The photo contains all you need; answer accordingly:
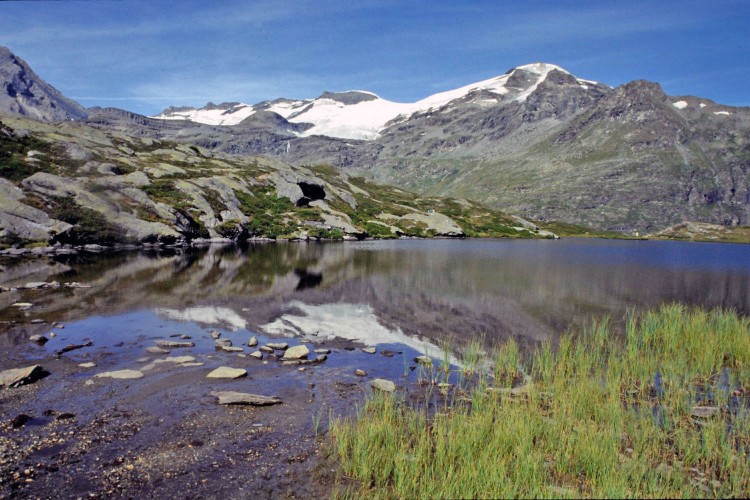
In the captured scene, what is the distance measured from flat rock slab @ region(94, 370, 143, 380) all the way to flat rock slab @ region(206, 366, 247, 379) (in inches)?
127

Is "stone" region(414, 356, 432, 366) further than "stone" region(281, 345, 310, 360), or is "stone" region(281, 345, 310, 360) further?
"stone" region(281, 345, 310, 360)

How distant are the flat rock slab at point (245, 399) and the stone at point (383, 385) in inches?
173

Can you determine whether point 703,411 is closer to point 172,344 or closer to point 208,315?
point 172,344

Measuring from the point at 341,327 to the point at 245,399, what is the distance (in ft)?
44.7

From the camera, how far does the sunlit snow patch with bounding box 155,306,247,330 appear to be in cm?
3108

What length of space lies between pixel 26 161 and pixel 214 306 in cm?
8087

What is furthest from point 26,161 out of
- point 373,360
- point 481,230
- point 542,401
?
point 481,230

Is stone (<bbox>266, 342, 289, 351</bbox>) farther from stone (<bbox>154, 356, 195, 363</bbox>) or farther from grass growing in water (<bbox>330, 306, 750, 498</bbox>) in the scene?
grass growing in water (<bbox>330, 306, 750, 498</bbox>)

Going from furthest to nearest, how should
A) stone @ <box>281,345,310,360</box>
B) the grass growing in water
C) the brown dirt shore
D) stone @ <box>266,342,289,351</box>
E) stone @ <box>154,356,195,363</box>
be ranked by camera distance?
stone @ <box>266,342,289,351</box> → stone @ <box>281,345,310,360</box> → stone @ <box>154,356,195,363</box> → the brown dirt shore → the grass growing in water

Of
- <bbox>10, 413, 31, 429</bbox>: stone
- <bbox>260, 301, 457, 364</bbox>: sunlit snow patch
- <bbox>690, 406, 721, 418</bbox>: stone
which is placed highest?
<bbox>690, 406, 721, 418</bbox>: stone

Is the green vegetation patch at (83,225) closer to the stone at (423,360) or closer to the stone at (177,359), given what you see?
the stone at (177,359)

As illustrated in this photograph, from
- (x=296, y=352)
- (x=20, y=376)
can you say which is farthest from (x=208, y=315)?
(x=20, y=376)

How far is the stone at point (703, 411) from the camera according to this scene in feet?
54.4

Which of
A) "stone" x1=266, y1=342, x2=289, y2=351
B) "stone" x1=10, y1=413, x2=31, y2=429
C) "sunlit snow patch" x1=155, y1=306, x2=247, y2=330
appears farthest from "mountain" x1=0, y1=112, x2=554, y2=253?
"stone" x1=10, y1=413, x2=31, y2=429
